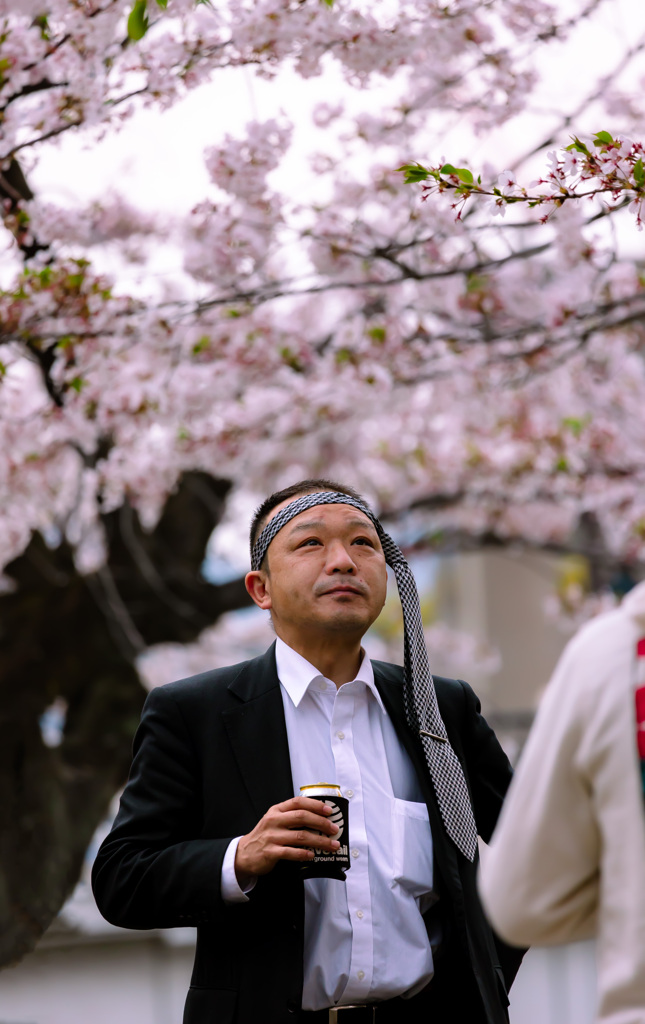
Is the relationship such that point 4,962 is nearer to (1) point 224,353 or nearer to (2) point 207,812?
(1) point 224,353

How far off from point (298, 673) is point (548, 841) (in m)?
0.99

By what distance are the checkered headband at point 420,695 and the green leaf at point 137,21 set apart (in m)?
1.31

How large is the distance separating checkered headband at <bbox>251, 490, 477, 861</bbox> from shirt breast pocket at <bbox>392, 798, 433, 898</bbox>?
0.19ft

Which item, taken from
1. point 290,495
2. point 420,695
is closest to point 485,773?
point 420,695

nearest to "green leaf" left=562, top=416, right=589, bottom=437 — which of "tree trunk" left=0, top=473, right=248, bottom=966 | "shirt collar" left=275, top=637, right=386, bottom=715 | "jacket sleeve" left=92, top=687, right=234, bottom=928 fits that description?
"tree trunk" left=0, top=473, right=248, bottom=966

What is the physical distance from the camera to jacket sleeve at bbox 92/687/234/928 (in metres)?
1.99

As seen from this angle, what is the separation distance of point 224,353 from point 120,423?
2.24ft

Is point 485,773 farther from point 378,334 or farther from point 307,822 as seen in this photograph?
point 378,334

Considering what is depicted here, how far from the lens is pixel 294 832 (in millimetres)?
1871

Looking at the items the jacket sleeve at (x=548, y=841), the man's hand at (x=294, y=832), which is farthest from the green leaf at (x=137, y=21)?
the jacket sleeve at (x=548, y=841)

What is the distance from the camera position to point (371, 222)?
18.8ft

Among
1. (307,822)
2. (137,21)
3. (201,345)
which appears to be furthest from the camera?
(201,345)

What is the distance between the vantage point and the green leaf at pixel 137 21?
108 inches

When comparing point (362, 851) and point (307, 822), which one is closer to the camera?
point (307, 822)
